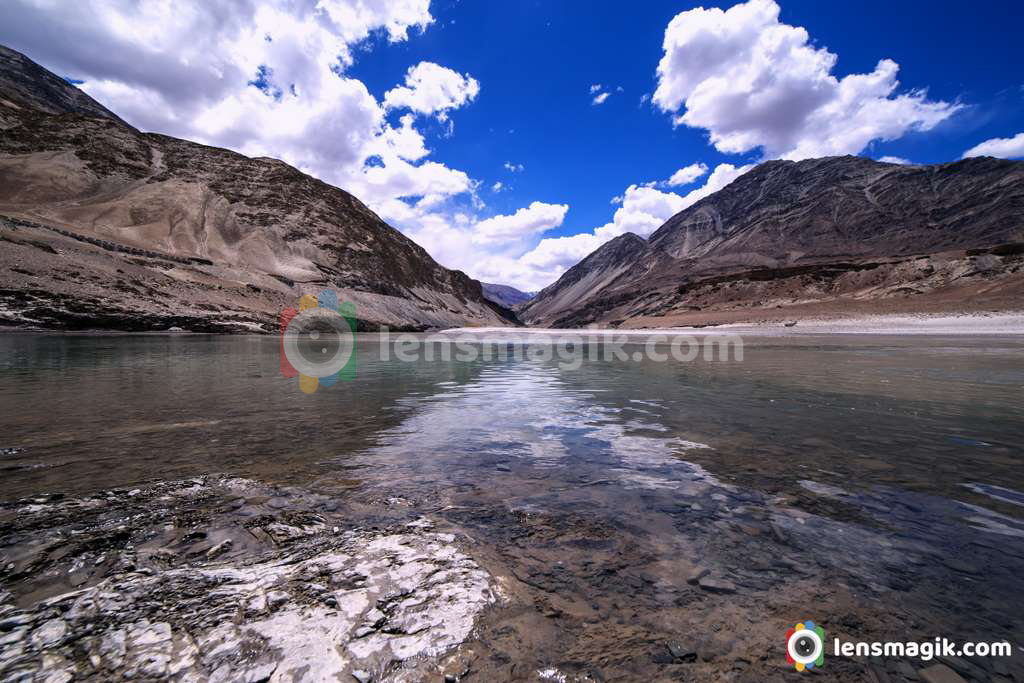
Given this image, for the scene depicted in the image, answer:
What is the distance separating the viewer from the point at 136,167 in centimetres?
8125

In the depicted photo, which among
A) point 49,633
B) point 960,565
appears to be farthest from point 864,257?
point 49,633

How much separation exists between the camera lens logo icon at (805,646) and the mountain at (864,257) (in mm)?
66569

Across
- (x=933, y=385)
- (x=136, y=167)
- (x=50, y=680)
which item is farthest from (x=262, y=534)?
(x=136, y=167)

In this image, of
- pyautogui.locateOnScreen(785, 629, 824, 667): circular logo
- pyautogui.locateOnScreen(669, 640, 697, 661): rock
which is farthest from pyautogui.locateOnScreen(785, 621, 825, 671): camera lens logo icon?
pyautogui.locateOnScreen(669, 640, 697, 661): rock

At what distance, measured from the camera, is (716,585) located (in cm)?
304

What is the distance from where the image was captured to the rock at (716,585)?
2.97 metres

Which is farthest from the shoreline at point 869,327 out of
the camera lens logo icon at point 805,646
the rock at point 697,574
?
the camera lens logo icon at point 805,646

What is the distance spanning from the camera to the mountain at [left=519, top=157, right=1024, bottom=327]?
2518 inches

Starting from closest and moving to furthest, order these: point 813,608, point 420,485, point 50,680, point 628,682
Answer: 1. point 50,680
2. point 628,682
3. point 813,608
4. point 420,485

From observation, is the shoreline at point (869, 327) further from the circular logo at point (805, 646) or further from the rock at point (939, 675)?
the rock at point (939, 675)

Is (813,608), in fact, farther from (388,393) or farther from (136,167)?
(136,167)

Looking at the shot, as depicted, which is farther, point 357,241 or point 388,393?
point 357,241

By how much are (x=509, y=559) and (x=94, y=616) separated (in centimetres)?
250

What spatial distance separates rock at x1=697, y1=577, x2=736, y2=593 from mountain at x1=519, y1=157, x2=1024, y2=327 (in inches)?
2619
